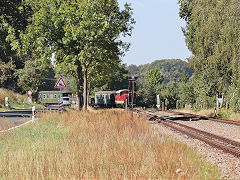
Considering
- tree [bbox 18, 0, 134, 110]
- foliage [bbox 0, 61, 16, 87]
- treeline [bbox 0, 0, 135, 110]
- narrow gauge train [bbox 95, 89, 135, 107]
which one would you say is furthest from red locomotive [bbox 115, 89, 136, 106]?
tree [bbox 18, 0, 134, 110]

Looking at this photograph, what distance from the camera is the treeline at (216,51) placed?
28109mm

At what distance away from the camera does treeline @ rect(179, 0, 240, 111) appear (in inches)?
1107

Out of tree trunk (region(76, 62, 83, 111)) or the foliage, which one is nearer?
tree trunk (region(76, 62, 83, 111))

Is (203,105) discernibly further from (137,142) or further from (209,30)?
(137,142)

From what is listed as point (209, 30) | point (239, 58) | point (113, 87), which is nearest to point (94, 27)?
point (239, 58)

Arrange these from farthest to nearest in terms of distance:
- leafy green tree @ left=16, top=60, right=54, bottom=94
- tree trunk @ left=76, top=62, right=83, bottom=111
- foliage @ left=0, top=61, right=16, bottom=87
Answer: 1. leafy green tree @ left=16, top=60, right=54, bottom=94
2. foliage @ left=0, top=61, right=16, bottom=87
3. tree trunk @ left=76, top=62, right=83, bottom=111

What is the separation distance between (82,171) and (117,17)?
21921mm

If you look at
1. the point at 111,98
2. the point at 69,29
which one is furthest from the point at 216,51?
the point at 111,98

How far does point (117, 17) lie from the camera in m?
26.5

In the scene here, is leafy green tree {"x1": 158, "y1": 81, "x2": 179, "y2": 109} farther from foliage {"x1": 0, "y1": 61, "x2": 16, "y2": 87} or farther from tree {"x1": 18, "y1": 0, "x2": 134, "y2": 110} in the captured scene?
tree {"x1": 18, "y1": 0, "x2": 134, "y2": 110}

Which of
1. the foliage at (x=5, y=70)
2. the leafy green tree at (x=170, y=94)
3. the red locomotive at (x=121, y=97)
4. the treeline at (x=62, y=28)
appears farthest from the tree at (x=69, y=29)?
the foliage at (x=5, y=70)

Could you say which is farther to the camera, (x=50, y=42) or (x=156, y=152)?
(x=50, y=42)

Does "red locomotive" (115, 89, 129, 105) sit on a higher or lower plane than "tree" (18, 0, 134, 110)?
lower

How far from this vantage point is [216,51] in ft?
101
